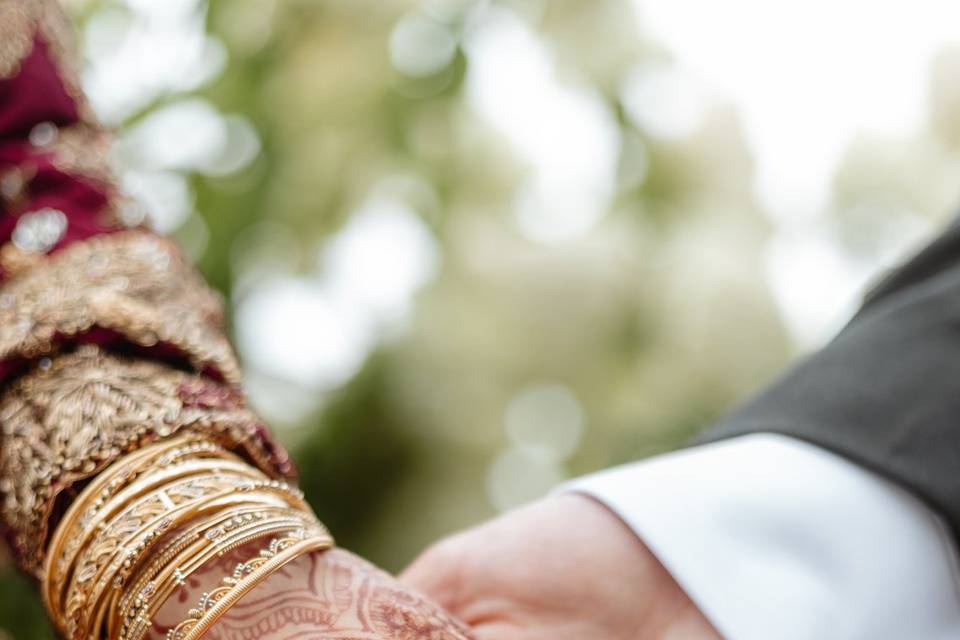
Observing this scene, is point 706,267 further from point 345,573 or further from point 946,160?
point 345,573

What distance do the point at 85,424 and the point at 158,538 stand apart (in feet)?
0.17

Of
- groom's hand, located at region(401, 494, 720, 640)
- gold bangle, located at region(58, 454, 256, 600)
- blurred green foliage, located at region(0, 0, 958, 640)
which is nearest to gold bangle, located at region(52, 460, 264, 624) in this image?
gold bangle, located at region(58, 454, 256, 600)

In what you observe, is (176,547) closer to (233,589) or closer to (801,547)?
(233,589)

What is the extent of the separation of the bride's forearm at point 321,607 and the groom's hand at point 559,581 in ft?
0.18

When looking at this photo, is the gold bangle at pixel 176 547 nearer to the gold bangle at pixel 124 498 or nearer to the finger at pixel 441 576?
the gold bangle at pixel 124 498

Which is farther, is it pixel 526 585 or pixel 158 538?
pixel 526 585

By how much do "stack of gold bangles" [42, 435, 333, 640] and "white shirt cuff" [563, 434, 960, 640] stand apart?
153 millimetres

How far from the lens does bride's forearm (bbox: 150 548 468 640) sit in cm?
34

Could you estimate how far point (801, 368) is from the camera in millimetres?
455

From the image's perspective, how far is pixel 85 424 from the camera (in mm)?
364

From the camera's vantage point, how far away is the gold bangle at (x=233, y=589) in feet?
1.08

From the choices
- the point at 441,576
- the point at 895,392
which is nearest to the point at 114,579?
the point at 441,576

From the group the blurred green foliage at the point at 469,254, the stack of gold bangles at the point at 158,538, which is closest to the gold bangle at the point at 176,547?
the stack of gold bangles at the point at 158,538

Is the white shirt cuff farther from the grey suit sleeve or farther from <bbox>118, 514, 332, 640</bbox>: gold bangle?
<bbox>118, 514, 332, 640</bbox>: gold bangle
